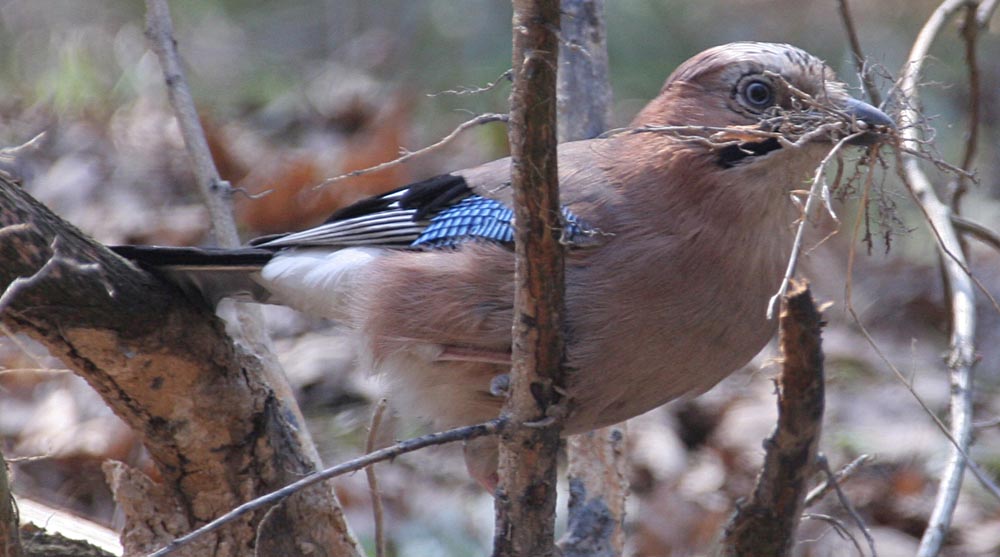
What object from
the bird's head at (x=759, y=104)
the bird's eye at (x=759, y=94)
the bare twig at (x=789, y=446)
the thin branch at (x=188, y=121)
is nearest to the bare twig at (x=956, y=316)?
the bird's head at (x=759, y=104)

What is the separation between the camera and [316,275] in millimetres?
3572

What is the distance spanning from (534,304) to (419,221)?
1.04 metres

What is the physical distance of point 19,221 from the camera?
2.75 metres

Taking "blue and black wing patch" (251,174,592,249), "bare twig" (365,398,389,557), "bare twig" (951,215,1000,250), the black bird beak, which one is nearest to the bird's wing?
"blue and black wing patch" (251,174,592,249)

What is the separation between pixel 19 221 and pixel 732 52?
1.88 metres

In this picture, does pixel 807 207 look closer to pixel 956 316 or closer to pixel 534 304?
pixel 534 304

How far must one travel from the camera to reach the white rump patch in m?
3.54

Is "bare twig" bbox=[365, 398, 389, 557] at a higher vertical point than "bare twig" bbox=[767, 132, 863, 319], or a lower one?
lower

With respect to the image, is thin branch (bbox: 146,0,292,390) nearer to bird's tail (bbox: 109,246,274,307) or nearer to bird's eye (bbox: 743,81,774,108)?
bird's tail (bbox: 109,246,274,307)

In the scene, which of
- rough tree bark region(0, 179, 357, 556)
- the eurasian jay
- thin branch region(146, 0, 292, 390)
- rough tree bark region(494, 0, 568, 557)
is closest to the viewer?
rough tree bark region(494, 0, 568, 557)

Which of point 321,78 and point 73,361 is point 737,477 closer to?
point 73,361

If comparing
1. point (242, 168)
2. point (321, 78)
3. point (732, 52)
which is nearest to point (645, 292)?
point (732, 52)

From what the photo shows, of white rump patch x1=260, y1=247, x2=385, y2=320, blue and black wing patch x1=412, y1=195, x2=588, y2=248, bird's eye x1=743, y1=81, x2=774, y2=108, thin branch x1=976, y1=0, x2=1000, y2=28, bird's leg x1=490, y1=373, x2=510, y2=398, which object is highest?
thin branch x1=976, y1=0, x2=1000, y2=28

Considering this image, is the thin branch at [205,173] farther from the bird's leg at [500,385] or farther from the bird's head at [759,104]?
the bird's head at [759,104]
